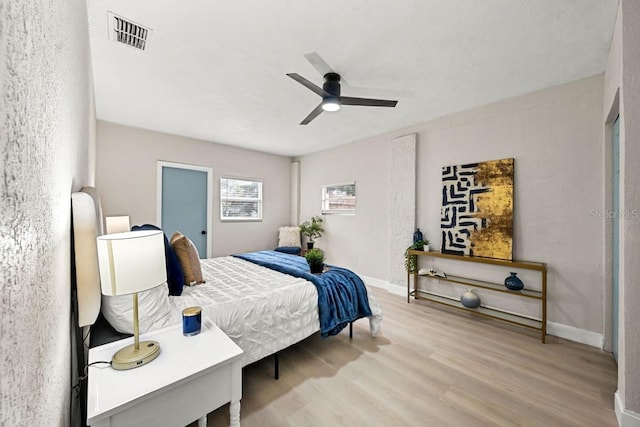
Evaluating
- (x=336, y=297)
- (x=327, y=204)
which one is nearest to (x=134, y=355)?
(x=336, y=297)

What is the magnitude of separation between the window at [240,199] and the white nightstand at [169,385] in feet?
12.6

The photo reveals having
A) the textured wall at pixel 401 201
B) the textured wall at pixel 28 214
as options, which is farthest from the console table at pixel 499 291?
the textured wall at pixel 28 214

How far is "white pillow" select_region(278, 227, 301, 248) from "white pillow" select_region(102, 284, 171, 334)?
380cm

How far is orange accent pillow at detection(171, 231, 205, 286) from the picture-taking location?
217 cm

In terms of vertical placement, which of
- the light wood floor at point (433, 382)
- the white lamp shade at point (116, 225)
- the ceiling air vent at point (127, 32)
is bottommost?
the light wood floor at point (433, 382)

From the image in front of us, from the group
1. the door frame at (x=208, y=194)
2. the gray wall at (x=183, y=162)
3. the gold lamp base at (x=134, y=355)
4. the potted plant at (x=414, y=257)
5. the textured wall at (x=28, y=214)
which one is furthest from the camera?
the door frame at (x=208, y=194)

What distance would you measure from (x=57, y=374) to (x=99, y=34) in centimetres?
238

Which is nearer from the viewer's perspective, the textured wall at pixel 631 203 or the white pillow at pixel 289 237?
the textured wall at pixel 631 203

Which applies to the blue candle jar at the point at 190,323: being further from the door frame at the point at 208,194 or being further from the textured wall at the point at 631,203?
the door frame at the point at 208,194

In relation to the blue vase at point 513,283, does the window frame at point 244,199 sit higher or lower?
higher

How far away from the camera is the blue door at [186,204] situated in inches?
171

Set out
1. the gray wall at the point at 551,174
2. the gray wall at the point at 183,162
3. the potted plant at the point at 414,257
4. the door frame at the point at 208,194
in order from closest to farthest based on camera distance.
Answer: the gray wall at the point at 551,174
the potted plant at the point at 414,257
the gray wall at the point at 183,162
the door frame at the point at 208,194

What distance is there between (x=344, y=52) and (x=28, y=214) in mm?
2276

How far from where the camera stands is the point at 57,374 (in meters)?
0.76
